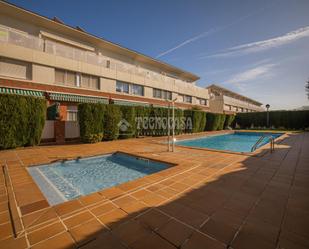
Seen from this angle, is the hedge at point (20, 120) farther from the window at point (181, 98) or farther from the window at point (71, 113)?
the window at point (181, 98)

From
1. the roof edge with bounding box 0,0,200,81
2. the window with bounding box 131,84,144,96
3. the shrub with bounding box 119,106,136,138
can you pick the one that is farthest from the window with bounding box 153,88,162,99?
the shrub with bounding box 119,106,136,138

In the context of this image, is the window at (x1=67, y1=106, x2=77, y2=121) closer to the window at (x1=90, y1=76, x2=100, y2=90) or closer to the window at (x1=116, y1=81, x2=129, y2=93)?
the window at (x1=90, y1=76, x2=100, y2=90)

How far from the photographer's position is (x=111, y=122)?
1625 centimetres

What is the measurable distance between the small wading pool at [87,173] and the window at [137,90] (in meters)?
16.8

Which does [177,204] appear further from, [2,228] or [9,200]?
[9,200]

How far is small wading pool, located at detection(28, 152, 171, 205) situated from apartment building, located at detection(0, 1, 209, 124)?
8.77 meters

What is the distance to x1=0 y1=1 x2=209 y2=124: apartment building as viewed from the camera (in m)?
15.1

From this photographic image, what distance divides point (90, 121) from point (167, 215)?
13.3 meters

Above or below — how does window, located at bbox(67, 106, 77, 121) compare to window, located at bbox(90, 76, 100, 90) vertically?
below

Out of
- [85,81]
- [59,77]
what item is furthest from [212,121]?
[59,77]

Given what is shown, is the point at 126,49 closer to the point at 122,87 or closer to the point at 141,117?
the point at 122,87

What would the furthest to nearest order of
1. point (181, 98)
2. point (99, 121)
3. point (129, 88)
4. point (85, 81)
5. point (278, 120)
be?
1. point (278, 120)
2. point (181, 98)
3. point (129, 88)
4. point (85, 81)
5. point (99, 121)

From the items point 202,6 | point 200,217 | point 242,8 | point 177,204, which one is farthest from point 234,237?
point 202,6

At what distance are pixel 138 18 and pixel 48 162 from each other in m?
14.7
